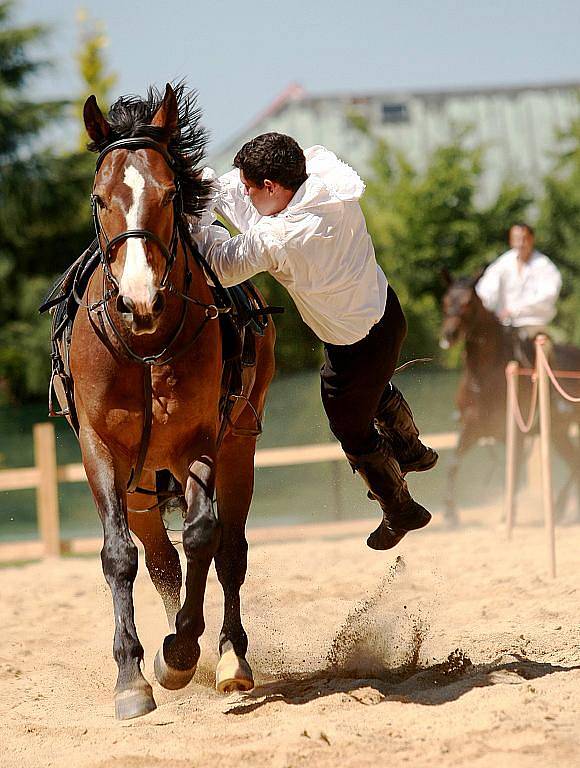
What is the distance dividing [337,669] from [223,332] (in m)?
1.62

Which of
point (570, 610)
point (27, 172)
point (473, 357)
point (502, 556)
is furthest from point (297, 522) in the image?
point (27, 172)

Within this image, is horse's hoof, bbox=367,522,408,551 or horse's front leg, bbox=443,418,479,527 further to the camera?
horse's front leg, bbox=443,418,479,527

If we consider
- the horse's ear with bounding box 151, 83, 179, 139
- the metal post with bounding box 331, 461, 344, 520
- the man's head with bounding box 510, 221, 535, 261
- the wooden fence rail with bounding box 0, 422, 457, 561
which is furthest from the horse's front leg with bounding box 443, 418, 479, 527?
the horse's ear with bounding box 151, 83, 179, 139

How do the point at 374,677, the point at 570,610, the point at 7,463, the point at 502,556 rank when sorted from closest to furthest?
the point at 374,677 → the point at 570,610 → the point at 502,556 → the point at 7,463

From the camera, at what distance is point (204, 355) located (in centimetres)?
415

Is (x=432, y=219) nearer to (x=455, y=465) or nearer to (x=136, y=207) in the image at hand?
(x=455, y=465)

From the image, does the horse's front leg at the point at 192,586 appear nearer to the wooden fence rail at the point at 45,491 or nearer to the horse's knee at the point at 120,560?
the horse's knee at the point at 120,560

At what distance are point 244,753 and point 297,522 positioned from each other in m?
7.44

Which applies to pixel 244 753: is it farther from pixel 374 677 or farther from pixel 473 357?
pixel 473 357

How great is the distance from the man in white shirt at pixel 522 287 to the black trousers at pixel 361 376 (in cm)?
646

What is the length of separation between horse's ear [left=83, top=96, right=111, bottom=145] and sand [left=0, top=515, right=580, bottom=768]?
222 centimetres

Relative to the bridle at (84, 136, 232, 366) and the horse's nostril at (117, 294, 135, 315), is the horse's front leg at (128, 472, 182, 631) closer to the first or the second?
the bridle at (84, 136, 232, 366)

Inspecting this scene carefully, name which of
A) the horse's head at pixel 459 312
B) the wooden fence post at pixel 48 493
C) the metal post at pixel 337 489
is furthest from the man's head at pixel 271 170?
the metal post at pixel 337 489

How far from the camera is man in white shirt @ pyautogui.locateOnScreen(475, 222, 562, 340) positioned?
11047 mm
